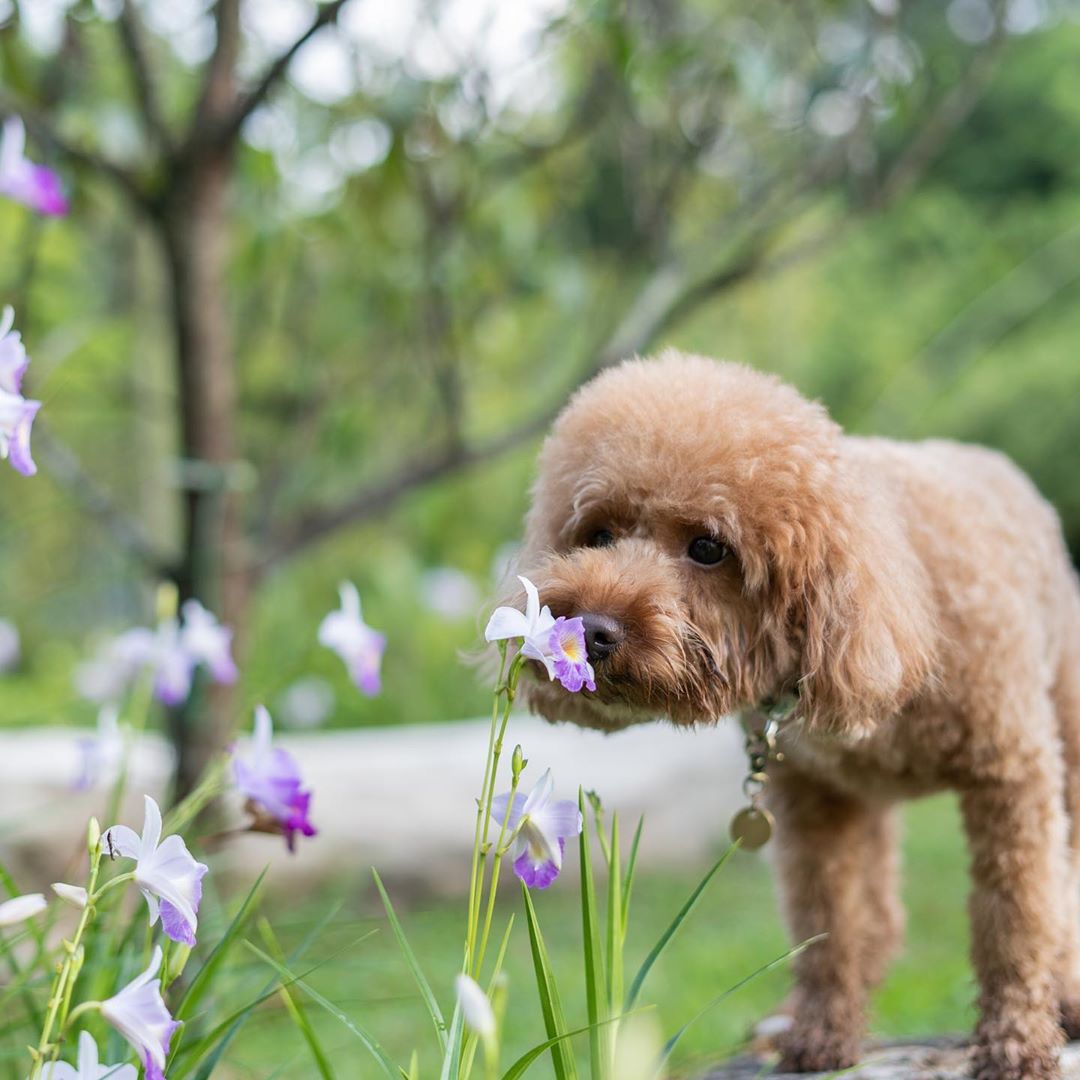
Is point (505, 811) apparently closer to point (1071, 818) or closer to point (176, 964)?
point (176, 964)

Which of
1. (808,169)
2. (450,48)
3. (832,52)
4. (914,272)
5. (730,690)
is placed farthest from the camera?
(914,272)

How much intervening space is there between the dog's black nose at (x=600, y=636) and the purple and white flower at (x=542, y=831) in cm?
25

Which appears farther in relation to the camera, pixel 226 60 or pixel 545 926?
pixel 545 926

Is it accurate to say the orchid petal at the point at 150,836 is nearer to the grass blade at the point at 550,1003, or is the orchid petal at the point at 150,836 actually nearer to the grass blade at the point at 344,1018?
the grass blade at the point at 344,1018

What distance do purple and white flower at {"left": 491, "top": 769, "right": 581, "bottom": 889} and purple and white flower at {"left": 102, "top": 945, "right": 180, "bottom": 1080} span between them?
44 cm

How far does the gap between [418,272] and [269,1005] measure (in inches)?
86.6

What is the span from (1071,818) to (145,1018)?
1741 mm

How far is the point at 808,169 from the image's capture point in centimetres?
391

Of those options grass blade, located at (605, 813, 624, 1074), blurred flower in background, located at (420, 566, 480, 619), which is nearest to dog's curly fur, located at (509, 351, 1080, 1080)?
grass blade, located at (605, 813, 624, 1074)

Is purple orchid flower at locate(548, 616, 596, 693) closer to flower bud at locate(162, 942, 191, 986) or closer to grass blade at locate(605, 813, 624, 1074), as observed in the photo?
grass blade at locate(605, 813, 624, 1074)

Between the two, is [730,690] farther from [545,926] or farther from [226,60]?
[545,926]

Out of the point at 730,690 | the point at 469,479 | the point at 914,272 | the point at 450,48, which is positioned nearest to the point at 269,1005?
the point at 730,690

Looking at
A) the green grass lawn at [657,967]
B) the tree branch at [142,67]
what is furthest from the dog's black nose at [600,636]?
the tree branch at [142,67]

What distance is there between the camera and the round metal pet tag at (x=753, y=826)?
216 centimetres
